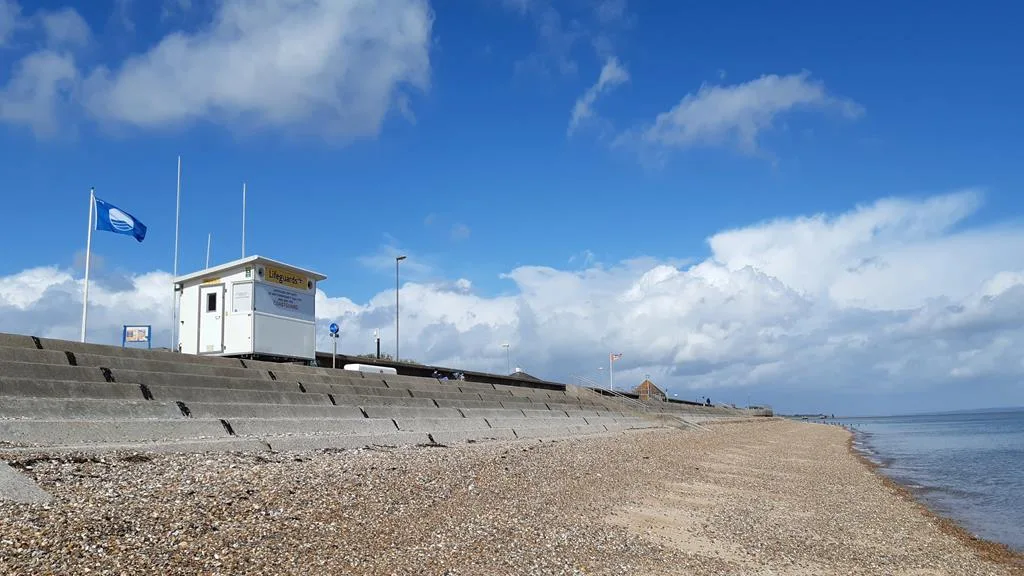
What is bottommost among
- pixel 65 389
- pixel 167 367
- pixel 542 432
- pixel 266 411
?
pixel 542 432

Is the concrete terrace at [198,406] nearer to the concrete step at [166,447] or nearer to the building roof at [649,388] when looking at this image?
the concrete step at [166,447]

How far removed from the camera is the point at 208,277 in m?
21.4

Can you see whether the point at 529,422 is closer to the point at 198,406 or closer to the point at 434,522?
the point at 198,406

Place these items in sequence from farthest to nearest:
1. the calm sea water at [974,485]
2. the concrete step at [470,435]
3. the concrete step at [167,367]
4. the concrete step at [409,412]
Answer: the concrete step at [409,412] → the concrete step at [470,435] → the calm sea water at [974,485] → the concrete step at [167,367]

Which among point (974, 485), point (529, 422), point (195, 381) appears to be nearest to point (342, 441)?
point (195, 381)

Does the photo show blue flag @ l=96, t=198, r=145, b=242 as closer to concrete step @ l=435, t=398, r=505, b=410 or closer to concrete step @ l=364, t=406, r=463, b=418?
concrete step @ l=364, t=406, r=463, b=418

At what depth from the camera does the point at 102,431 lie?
34.1 ft

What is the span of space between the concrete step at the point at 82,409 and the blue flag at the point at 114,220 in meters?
9.89

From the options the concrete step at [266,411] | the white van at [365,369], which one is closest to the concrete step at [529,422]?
the white van at [365,369]

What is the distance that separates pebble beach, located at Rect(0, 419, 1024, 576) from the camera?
625 cm

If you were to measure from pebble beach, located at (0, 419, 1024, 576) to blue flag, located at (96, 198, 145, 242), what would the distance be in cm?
1164

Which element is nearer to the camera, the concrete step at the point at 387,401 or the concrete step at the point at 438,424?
the concrete step at the point at 438,424

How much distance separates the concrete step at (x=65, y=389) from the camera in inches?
422

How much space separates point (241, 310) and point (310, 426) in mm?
7434
